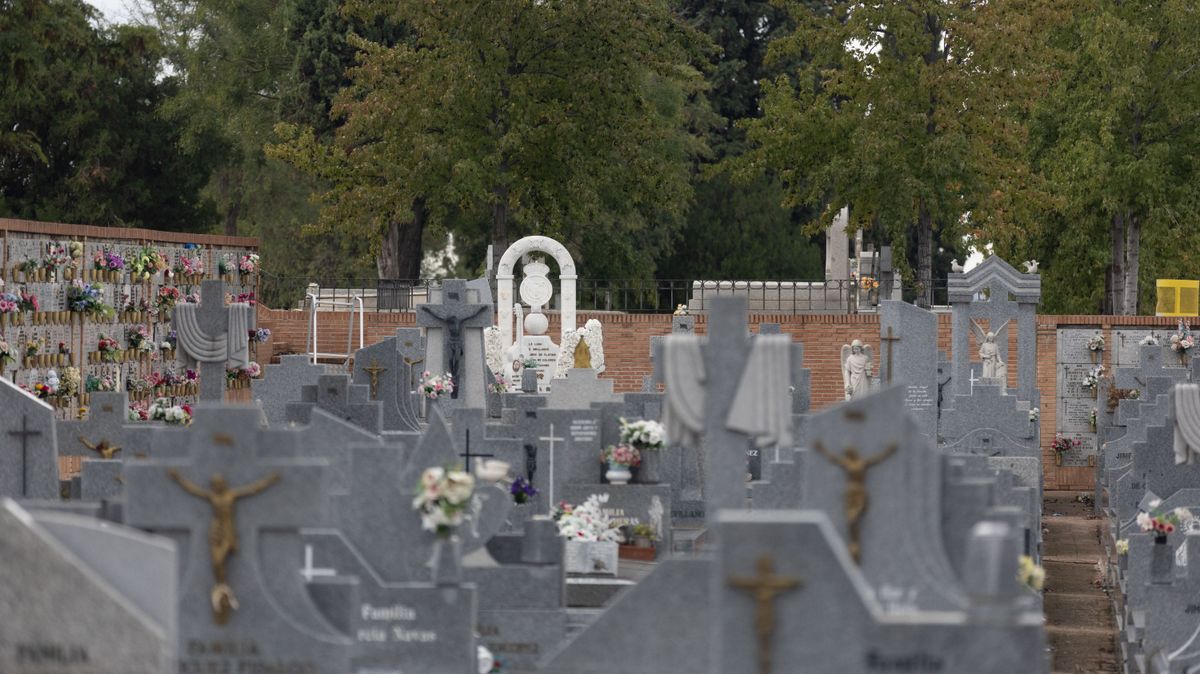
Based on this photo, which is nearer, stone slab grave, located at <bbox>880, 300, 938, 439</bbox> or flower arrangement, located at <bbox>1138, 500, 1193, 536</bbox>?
flower arrangement, located at <bbox>1138, 500, 1193, 536</bbox>

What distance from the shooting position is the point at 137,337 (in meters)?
26.8

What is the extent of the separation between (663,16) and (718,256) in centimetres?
1433

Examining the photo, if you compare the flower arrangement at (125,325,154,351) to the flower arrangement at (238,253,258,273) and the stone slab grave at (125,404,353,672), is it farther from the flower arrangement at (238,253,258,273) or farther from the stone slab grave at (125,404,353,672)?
the stone slab grave at (125,404,353,672)

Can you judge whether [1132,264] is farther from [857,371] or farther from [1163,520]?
Result: [1163,520]

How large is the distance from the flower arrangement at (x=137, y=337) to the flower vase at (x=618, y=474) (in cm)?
1109

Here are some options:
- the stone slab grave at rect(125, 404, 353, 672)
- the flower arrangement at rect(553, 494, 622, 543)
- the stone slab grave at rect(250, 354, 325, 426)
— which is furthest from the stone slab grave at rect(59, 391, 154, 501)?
the stone slab grave at rect(125, 404, 353, 672)

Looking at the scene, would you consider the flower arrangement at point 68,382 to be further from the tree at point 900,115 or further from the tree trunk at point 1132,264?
the tree trunk at point 1132,264

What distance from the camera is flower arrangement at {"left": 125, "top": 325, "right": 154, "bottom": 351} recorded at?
87.8 ft

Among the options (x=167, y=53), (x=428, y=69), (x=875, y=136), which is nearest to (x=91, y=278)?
(x=428, y=69)

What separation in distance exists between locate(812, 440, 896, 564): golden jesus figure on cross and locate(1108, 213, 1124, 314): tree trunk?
93.8 ft

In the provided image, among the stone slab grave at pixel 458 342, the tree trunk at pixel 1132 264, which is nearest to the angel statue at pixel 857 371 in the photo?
the stone slab grave at pixel 458 342

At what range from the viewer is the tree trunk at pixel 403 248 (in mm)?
42906

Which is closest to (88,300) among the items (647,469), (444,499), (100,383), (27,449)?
(100,383)

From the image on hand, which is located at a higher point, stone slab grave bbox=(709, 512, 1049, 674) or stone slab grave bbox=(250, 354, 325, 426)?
stone slab grave bbox=(250, 354, 325, 426)
